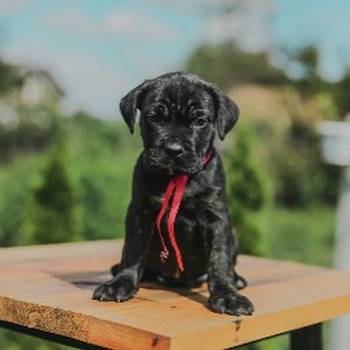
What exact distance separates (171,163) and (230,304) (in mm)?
502

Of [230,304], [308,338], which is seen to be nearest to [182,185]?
[230,304]

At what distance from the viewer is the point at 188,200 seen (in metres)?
2.99

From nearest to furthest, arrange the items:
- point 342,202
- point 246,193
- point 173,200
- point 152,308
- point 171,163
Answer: point 152,308 < point 171,163 < point 173,200 < point 342,202 < point 246,193

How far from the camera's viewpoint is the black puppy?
2846 mm

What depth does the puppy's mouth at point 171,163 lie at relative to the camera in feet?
9.27

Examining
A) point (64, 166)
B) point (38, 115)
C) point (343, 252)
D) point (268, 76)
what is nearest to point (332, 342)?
point (343, 252)

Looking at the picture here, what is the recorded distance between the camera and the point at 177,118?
2889 mm

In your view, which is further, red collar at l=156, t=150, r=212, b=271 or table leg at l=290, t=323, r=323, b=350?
table leg at l=290, t=323, r=323, b=350

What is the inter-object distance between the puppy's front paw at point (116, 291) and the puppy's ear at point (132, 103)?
0.54 m

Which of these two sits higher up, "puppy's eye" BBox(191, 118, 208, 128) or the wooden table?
"puppy's eye" BBox(191, 118, 208, 128)

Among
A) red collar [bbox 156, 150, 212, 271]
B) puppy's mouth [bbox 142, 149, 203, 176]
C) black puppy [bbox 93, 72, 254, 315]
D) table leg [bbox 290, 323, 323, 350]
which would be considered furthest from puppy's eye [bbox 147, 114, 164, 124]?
table leg [bbox 290, 323, 323, 350]

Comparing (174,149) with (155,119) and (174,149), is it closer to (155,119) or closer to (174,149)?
(174,149)

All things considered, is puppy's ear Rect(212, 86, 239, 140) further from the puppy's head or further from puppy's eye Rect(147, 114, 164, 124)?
puppy's eye Rect(147, 114, 164, 124)

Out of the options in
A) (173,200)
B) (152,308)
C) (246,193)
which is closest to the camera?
(152,308)
